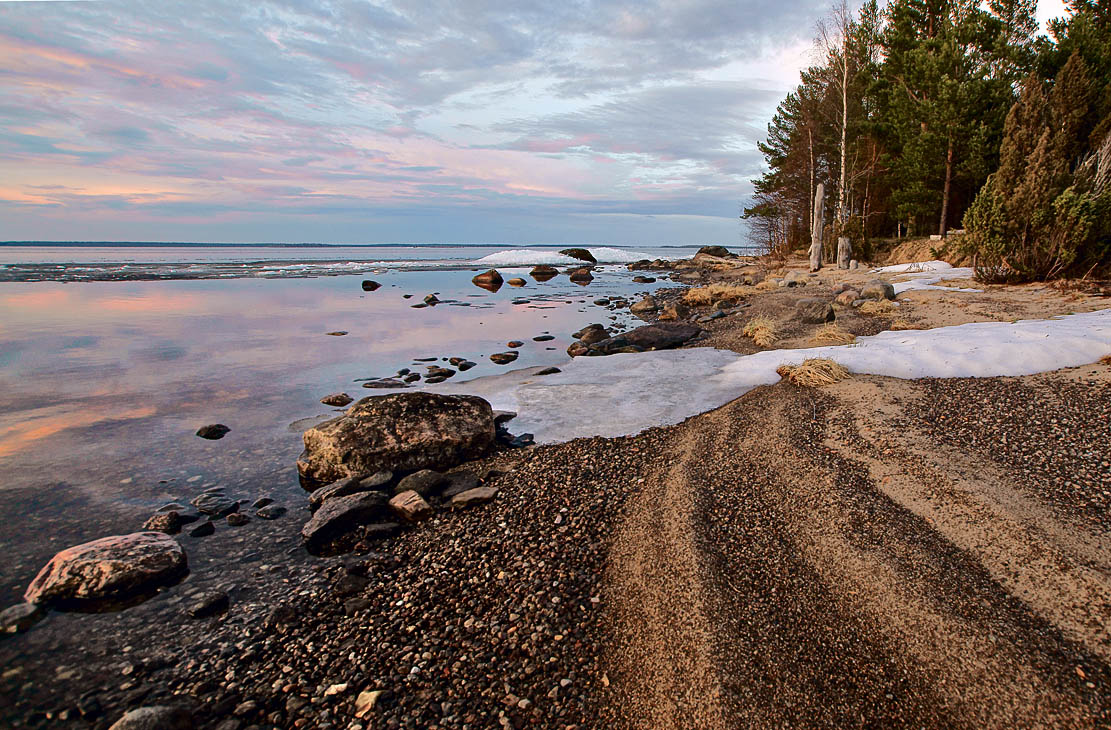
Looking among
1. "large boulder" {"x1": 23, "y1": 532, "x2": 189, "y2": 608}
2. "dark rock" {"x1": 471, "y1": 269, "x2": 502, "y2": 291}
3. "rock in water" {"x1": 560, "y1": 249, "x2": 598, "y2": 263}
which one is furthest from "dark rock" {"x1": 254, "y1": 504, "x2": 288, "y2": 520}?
"rock in water" {"x1": 560, "y1": 249, "x2": 598, "y2": 263}

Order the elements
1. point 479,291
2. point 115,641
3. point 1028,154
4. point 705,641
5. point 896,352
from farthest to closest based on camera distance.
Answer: point 479,291, point 1028,154, point 896,352, point 115,641, point 705,641

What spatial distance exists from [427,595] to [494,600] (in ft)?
1.81

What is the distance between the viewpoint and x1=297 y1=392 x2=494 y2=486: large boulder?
6129mm

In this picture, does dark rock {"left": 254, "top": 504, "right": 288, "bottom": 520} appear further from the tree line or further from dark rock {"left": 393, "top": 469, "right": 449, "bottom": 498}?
the tree line

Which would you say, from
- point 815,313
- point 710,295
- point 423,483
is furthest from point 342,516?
point 710,295

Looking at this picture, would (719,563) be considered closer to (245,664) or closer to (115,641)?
(245,664)

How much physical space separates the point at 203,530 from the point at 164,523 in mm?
423

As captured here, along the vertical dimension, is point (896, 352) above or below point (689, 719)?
above

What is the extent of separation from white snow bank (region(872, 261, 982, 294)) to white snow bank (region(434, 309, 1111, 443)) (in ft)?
22.8

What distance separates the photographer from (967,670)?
278 centimetres

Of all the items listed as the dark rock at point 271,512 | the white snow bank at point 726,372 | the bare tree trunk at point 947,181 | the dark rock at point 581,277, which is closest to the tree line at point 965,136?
the bare tree trunk at point 947,181

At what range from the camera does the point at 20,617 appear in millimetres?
3656

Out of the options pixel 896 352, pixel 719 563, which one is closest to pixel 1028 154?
pixel 896 352

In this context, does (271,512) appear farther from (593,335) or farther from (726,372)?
(593,335)
